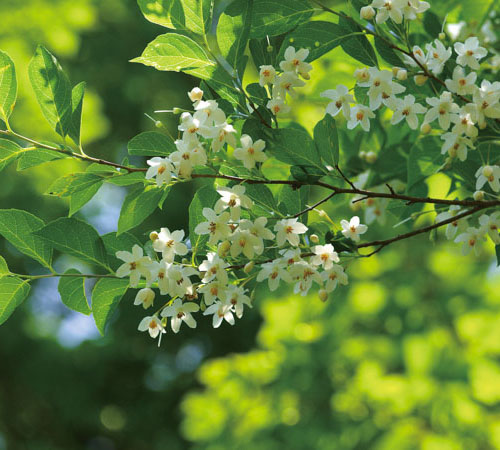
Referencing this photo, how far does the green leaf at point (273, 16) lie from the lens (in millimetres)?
814

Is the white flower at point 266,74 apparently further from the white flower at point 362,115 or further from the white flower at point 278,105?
the white flower at point 362,115

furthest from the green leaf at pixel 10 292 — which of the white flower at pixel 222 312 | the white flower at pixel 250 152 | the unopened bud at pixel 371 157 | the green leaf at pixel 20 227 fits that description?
the unopened bud at pixel 371 157

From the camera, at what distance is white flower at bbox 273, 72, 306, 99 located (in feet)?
2.49

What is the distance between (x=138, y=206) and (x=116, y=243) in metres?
0.09

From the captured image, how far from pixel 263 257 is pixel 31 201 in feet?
18.1

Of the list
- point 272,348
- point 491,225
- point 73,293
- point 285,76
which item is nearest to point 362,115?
point 285,76

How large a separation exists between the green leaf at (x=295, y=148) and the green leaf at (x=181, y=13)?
0.59 ft

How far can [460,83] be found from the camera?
0.79m

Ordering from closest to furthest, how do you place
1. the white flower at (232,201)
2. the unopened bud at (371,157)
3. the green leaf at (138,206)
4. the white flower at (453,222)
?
1. the white flower at (232,201)
2. the green leaf at (138,206)
3. the white flower at (453,222)
4. the unopened bud at (371,157)

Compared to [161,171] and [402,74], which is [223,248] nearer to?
[161,171]

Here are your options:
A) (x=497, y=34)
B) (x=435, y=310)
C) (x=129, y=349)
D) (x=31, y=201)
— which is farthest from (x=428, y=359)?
(x=129, y=349)

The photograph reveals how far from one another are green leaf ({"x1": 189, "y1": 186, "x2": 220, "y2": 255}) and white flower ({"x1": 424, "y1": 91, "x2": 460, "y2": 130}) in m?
0.31

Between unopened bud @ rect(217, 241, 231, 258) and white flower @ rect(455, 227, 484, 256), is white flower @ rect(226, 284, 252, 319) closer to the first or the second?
unopened bud @ rect(217, 241, 231, 258)

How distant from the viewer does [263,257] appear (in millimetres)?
803
